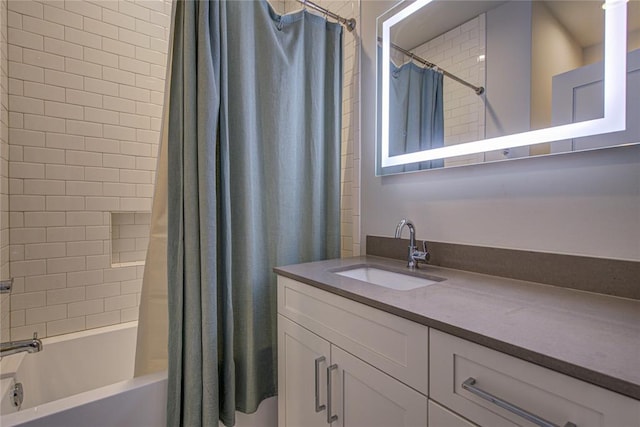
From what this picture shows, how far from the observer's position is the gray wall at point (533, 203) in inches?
32.1

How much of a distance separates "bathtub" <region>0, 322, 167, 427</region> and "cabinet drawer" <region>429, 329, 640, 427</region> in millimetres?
1078

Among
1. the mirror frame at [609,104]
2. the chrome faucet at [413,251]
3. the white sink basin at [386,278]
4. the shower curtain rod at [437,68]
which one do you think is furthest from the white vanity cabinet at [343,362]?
the shower curtain rod at [437,68]

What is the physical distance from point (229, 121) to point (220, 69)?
200 millimetres

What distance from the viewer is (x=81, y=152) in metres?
1.78

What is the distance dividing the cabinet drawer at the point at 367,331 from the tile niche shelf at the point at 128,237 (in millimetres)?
1336

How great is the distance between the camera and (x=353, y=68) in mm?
1699

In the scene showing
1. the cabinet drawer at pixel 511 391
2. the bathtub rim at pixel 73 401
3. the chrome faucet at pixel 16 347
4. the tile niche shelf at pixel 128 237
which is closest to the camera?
the cabinet drawer at pixel 511 391

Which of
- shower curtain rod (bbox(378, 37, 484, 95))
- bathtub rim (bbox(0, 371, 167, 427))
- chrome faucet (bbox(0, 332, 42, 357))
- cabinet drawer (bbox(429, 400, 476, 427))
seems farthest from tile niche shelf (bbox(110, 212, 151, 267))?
cabinet drawer (bbox(429, 400, 476, 427))

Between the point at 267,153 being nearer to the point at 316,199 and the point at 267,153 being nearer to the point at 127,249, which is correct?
the point at 316,199

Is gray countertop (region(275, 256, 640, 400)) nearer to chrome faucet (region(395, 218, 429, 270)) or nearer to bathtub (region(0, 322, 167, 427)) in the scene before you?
chrome faucet (region(395, 218, 429, 270))

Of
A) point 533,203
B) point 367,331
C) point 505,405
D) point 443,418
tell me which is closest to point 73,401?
point 367,331

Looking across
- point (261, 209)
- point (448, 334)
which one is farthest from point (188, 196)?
point (448, 334)

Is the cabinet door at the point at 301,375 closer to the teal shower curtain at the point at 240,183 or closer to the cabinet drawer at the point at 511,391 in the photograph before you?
the teal shower curtain at the point at 240,183

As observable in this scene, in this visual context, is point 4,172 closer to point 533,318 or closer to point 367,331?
point 367,331
